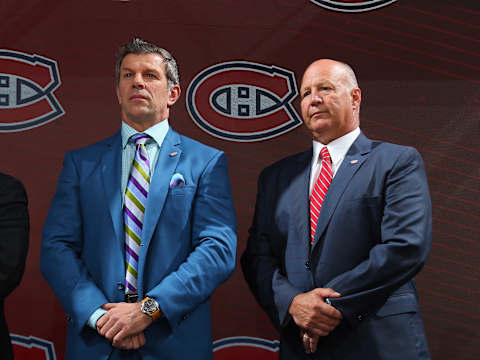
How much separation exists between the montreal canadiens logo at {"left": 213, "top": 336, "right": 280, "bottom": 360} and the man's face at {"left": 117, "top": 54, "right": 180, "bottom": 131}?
1330 millimetres

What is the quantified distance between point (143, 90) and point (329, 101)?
0.85m

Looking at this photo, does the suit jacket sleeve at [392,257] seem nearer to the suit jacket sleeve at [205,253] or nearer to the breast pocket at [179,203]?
the suit jacket sleeve at [205,253]

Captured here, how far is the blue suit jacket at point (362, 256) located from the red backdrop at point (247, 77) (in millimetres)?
733

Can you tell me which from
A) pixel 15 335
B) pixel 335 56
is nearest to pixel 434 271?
pixel 335 56

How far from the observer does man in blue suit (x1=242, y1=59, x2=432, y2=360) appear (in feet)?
7.23

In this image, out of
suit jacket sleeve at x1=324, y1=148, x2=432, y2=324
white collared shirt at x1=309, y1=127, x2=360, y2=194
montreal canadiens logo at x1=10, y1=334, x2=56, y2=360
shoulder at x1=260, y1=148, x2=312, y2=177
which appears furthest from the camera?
montreal canadiens logo at x1=10, y1=334, x2=56, y2=360

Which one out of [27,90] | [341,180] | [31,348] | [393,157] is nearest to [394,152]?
[393,157]

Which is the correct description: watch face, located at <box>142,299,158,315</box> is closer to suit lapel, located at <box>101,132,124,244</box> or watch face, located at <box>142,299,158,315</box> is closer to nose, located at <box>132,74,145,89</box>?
suit lapel, located at <box>101,132,124,244</box>

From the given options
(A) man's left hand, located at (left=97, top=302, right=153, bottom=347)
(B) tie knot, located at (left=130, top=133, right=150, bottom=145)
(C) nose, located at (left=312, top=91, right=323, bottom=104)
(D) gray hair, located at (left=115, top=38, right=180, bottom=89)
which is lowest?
(A) man's left hand, located at (left=97, top=302, right=153, bottom=347)

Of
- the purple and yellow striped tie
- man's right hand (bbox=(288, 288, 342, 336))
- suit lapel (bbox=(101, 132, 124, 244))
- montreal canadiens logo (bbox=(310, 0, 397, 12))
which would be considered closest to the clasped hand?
man's right hand (bbox=(288, 288, 342, 336))

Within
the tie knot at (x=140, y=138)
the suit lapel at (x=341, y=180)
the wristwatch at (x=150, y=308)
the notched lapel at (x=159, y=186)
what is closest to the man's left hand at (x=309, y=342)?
the suit lapel at (x=341, y=180)

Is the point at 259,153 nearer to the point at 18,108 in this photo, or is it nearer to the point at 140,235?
the point at 140,235

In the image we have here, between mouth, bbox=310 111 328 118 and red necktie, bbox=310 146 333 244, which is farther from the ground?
mouth, bbox=310 111 328 118

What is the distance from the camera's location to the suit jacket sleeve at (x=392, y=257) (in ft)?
7.13
